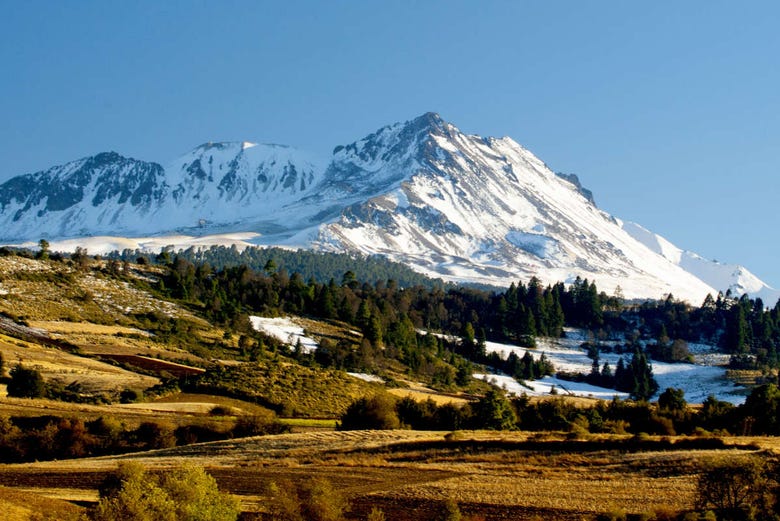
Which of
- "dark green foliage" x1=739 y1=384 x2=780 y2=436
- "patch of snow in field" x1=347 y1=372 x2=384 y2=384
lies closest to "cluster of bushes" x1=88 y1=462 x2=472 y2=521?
"dark green foliage" x1=739 y1=384 x2=780 y2=436

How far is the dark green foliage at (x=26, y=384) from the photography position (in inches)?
3656

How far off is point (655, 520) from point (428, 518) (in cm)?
1145

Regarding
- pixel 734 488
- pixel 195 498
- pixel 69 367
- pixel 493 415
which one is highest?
pixel 734 488

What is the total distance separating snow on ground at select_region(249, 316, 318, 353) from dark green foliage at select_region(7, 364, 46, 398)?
3109 inches

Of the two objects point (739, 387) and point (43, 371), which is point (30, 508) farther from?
point (739, 387)

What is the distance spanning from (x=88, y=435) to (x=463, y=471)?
34658 mm

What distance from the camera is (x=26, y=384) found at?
93.9 m

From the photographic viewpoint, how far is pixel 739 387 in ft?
610

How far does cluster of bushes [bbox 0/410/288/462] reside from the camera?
69062mm

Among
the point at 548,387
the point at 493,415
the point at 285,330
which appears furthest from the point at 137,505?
the point at 548,387

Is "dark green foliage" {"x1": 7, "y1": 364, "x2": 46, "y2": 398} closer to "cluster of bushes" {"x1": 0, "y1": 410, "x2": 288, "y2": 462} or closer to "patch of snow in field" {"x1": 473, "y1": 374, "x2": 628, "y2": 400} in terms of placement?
"cluster of bushes" {"x1": 0, "y1": 410, "x2": 288, "y2": 462}

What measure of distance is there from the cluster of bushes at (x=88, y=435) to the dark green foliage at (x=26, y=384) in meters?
17.3

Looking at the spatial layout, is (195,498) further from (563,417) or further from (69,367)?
(69,367)

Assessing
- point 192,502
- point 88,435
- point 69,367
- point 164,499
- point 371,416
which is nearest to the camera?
point 164,499
